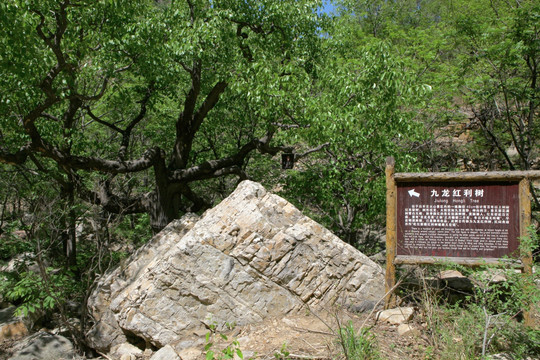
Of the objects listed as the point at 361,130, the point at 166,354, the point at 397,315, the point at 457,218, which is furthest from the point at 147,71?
the point at 397,315

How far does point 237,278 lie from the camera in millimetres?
5375

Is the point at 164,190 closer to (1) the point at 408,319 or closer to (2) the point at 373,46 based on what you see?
(2) the point at 373,46

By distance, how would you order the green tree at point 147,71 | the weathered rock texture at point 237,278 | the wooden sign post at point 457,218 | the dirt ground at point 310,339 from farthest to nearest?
the green tree at point 147,71 < the weathered rock texture at point 237,278 < the wooden sign post at point 457,218 < the dirt ground at point 310,339

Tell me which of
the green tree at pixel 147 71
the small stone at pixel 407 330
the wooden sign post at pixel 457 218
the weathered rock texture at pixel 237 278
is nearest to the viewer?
the small stone at pixel 407 330

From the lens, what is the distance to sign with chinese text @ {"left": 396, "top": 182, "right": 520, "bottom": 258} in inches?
199

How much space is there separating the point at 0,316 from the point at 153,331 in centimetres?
438

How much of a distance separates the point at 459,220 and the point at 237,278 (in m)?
2.86

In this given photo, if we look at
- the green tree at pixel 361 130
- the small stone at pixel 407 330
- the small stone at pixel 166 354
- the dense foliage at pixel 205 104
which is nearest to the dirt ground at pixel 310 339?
the small stone at pixel 407 330

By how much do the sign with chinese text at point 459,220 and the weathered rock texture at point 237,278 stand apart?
33.3 inches

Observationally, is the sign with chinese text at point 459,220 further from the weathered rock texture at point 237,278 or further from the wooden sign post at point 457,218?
the weathered rock texture at point 237,278

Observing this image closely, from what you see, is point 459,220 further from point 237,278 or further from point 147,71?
point 147,71

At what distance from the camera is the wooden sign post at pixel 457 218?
500 centimetres

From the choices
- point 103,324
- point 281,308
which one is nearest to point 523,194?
point 281,308

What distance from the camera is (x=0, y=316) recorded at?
7.71 m
